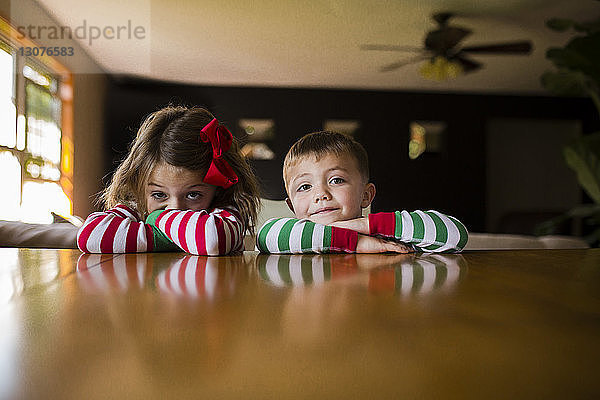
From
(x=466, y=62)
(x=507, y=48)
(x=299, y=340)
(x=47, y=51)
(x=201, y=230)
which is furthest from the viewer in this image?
(x=47, y=51)

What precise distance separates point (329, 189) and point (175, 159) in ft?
0.92

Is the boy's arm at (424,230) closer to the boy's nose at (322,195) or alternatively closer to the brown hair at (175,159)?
the boy's nose at (322,195)

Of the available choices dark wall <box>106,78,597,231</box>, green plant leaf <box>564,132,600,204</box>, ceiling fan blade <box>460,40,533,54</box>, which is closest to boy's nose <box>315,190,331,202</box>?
green plant leaf <box>564,132,600,204</box>

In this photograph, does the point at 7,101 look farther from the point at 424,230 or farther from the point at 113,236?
the point at 424,230

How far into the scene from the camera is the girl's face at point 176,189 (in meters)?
0.87

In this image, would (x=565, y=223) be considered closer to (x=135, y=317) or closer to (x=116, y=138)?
(x=116, y=138)

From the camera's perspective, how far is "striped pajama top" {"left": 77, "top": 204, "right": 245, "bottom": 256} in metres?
0.69

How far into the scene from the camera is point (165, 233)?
77cm

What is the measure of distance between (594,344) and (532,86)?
252 inches

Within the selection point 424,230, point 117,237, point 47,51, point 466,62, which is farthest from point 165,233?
point 47,51

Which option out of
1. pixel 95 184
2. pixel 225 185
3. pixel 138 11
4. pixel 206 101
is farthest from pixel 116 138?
pixel 225 185

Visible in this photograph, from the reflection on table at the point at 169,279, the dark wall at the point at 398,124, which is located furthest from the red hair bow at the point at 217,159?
the dark wall at the point at 398,124

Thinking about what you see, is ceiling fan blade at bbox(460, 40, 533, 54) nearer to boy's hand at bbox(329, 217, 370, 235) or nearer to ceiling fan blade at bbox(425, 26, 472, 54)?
ceiling fan blade at bbox(425, 26, 472, 54)

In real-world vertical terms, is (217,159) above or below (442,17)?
below
